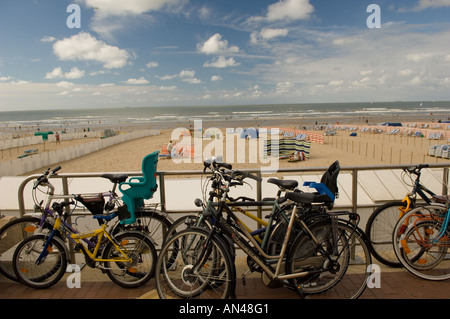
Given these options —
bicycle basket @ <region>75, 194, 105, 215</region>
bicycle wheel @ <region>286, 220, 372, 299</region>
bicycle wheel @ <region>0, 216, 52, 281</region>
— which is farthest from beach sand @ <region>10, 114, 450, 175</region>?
bicycle wheel @ <region>286, 220, 372, 299</region>

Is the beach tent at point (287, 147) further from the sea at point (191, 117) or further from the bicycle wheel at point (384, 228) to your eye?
the sea at point (191, 117)

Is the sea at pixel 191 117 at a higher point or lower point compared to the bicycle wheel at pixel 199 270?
higher

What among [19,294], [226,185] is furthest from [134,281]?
[226,185]

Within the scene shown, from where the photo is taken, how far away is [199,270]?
2.60 metres

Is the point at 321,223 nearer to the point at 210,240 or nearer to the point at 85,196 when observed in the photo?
the point at 210,240

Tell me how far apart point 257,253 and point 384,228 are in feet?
5.21

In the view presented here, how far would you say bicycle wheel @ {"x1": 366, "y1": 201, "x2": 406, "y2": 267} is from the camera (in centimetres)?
333

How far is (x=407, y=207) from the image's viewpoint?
10.6 feet

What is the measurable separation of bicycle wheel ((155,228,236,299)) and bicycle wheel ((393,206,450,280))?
1787mm

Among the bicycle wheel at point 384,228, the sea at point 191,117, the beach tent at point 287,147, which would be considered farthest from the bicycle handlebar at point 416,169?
the sea at point 191,117

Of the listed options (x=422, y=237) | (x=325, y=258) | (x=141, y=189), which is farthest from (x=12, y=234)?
(x=422, y=237)

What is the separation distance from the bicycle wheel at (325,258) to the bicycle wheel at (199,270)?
1.82 ft

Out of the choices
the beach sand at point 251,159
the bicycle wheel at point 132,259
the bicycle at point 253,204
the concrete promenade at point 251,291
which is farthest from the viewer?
the beach sand at point 251,159

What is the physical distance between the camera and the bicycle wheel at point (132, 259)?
304 cm
